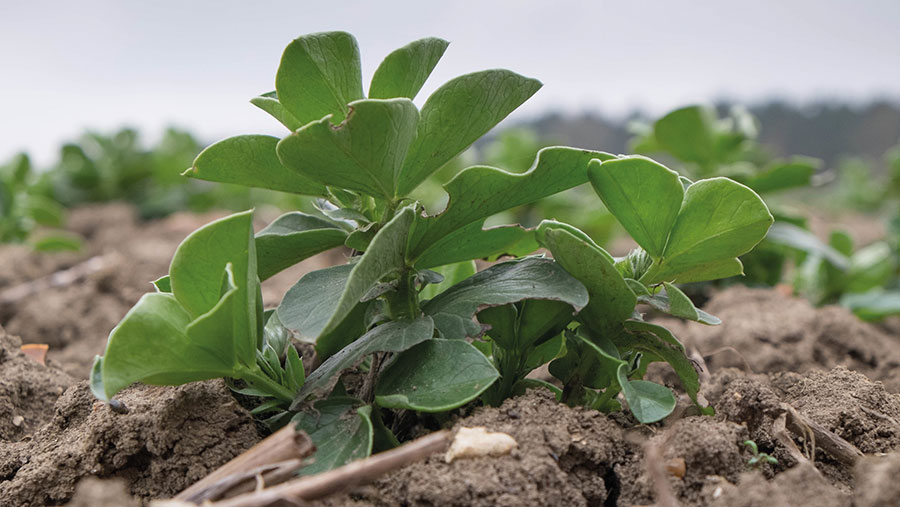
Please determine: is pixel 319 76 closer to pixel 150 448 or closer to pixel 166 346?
pixel 166 346

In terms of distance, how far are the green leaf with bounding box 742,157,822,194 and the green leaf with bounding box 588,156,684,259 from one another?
1.09 meters

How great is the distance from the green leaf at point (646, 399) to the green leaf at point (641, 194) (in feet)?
0.50

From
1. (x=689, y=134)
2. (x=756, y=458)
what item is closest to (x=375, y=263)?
(x=756, y=458)

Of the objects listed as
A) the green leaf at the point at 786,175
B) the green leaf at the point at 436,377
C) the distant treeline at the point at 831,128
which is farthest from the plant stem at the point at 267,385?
the distant treeline at the point at 831,128

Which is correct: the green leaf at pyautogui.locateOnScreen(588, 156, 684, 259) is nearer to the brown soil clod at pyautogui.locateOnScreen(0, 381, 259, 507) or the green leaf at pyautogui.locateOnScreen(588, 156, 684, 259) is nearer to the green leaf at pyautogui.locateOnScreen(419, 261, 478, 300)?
the green leaf at pyautogui.locateOnScreen(419, 261, 478, 300)

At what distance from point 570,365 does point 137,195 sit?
124 inches

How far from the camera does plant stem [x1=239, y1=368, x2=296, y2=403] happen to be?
73 centimetres

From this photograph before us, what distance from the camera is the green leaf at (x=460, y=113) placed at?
2.33ft

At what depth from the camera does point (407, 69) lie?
75 centimetres

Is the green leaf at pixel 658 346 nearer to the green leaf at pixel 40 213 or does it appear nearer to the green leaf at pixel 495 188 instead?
the green leaf at pixel 495 188

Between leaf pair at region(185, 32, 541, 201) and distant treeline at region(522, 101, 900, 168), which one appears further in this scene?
distant treeline at region(522, 101, 900, 168)

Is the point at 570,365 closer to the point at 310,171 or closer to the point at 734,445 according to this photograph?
the point at 734,445

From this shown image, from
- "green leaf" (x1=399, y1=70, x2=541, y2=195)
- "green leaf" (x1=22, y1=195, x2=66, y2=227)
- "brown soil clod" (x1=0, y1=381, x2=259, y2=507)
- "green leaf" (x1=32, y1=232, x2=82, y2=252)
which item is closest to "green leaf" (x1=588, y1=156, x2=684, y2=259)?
"green leaf" (x1=399, y1=70, x2=541, y2=195)

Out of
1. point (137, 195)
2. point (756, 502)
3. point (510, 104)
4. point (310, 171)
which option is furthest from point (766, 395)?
point (137, 195)
